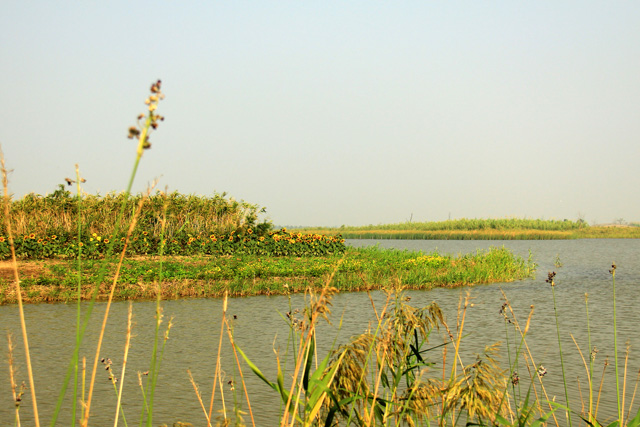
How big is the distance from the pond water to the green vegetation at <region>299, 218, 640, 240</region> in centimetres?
3692

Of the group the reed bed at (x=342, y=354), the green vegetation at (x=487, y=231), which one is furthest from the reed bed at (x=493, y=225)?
the reed bed at (x=342, y=354)

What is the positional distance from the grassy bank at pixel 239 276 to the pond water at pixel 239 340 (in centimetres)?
55

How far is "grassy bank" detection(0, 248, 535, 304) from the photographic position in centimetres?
1374

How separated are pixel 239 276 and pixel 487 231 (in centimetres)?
4206

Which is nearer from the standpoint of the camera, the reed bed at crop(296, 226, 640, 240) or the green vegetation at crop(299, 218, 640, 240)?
the reed bed at crop(296, 226, 640, 240)

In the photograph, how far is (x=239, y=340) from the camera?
9.74 meters

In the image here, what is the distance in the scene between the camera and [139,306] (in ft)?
42.0

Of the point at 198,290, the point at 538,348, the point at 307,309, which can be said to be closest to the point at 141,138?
the point at 307,309

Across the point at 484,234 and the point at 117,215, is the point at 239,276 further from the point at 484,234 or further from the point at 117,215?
the point at 484,234

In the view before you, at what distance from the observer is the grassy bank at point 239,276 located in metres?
13.7

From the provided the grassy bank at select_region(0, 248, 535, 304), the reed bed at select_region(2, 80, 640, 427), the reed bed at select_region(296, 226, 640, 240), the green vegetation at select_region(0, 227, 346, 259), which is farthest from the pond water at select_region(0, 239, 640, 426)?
the reed bed at select_region(296, 226, 640, 240)

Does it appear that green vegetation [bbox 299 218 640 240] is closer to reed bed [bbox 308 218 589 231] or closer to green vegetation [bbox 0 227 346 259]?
reed bed [bbox 308 218 589 231]

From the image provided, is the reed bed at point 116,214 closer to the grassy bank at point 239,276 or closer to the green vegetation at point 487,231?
the grassy bank at point 239,276

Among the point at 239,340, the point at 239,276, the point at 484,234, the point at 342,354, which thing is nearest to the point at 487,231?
the point at 484,234
